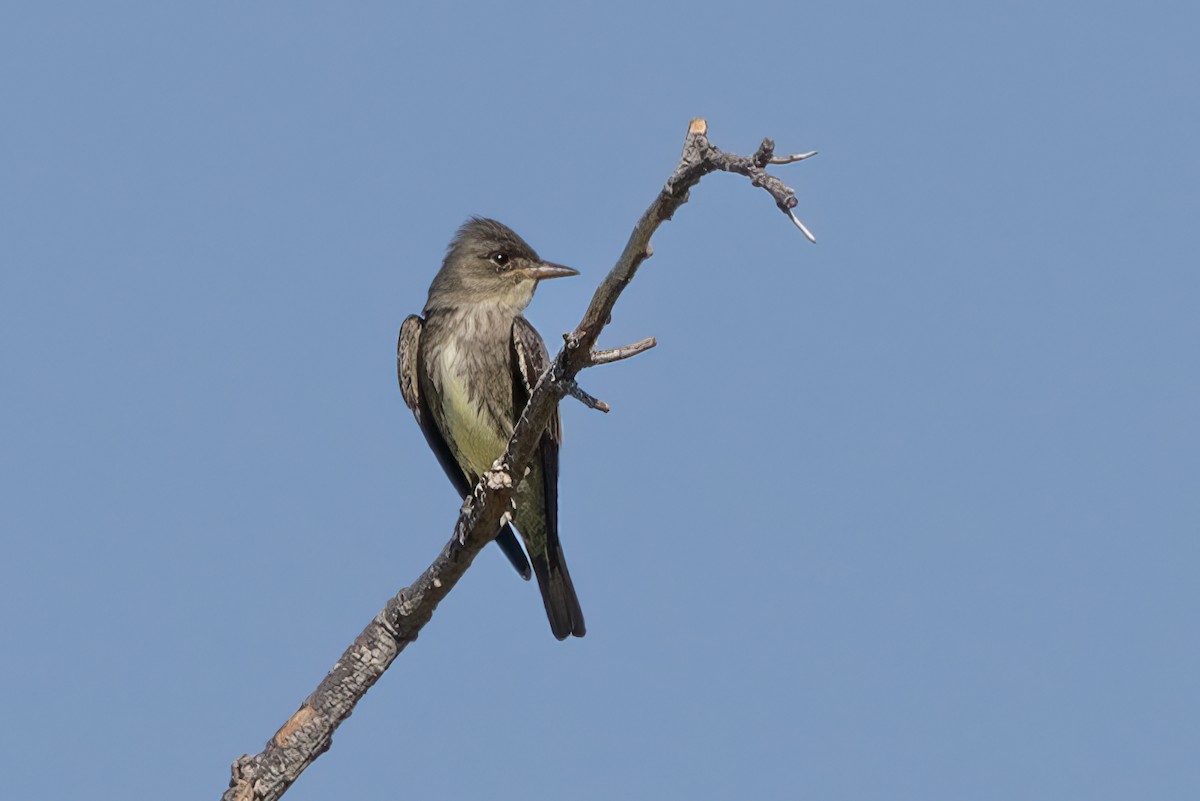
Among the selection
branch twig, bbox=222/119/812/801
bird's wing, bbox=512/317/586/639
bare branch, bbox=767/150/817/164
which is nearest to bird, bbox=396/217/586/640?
bird's wing, bbox=512/317/586/639

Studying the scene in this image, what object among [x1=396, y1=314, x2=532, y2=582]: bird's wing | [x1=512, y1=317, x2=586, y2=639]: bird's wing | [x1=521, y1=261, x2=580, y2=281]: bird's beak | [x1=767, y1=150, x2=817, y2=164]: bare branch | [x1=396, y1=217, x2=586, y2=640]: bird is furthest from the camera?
[x1=396, y1=314, x2=532, y2=582]: bird's wing

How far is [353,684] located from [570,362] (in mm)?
2090

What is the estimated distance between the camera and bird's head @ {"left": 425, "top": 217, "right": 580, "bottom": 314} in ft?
31.8

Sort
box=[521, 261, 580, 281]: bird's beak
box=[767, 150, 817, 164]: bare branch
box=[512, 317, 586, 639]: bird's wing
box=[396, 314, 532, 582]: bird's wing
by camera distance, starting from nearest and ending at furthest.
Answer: box=[767, 150, 817, 164]: bare branch < box=[512, 317, 586, 639]: bird's wing < box=[521, 261, 580, 281]: bird's beak < box=[396, 314, 532, 582]: bird's wing

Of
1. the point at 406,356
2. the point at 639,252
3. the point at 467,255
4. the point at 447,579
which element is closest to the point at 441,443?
the point at 406,356

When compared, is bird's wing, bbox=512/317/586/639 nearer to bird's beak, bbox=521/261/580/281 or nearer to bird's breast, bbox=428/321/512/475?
bird's breast, bbox=428/321/512/475

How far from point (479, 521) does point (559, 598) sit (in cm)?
202

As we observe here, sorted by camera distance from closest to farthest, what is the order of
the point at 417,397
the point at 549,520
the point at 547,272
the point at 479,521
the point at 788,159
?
the point at 788,159 → the point at 479,521 → the point at 549,520 → the point at 547,272 → the point at 417,397

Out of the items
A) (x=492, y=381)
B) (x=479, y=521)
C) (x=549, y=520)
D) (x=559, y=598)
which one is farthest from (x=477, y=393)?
(x=479, y=521)

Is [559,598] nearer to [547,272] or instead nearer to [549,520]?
[549,520]

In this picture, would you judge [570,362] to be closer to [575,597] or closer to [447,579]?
[447,579]

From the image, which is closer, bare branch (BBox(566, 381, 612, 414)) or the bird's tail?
bare branch (BBox(566, 381, 612, 414))

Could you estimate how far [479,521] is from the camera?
7.43 m

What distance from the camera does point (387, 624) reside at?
7.41 meters
